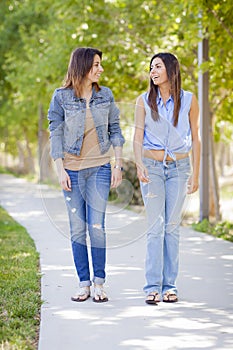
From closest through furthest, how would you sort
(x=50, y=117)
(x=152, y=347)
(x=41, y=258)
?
(x=152, y=347)
(x=50, y=117)
(x=41, y=258)

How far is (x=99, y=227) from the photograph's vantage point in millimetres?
5312

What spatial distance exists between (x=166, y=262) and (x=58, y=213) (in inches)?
93.1

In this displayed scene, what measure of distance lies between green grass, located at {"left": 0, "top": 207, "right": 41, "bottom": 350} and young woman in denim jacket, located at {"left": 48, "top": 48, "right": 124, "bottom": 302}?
23.7 inches

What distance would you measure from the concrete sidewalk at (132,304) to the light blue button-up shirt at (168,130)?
116 centimetres

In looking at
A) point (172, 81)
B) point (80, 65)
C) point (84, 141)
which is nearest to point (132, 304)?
point (84, 141)

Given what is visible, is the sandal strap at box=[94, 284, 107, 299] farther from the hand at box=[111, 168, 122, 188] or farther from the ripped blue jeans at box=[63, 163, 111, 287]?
the hand at box=[111, 168, 122, 188]

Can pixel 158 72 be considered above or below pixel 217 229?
above

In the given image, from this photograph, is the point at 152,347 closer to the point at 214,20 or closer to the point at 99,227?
the point at 99,227

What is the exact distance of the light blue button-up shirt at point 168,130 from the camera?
17.2 ft

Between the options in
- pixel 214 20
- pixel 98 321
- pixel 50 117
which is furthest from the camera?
pixel 214 20

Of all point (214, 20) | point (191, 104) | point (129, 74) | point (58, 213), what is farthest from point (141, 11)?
point (191, 104)

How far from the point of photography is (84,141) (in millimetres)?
5246

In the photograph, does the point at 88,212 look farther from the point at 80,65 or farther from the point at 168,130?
the point at 80,65

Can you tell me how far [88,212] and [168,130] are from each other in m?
0.85
